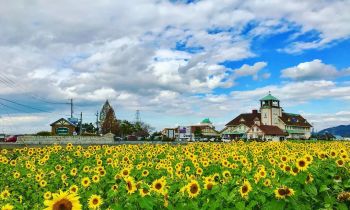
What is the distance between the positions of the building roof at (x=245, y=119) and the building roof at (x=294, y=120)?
778 cm

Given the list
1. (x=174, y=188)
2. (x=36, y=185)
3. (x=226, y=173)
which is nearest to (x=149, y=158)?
(x=36, y=185)

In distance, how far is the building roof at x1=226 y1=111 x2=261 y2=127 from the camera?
122 m

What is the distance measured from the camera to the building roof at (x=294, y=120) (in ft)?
408

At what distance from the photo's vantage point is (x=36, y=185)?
8406 millimetres

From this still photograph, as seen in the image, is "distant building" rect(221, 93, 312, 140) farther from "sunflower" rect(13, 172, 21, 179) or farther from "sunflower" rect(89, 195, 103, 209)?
"sunflower" rect(89, 195, 103, 209)

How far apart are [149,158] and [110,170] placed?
2883mm

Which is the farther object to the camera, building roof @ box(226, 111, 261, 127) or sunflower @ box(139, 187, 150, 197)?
building roof @ box(226, 111, 261, 127)

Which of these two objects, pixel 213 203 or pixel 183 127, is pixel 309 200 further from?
pixel 183 127

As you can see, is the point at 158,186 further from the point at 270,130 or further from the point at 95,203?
the point at 270,130

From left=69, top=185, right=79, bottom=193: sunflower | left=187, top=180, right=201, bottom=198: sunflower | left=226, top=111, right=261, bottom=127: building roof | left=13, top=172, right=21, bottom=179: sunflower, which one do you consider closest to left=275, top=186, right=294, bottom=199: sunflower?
left=187, top=180, right=201, bottom=198: sunflower

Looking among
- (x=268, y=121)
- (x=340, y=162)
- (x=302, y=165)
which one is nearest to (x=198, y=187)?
(x=302, y=165)

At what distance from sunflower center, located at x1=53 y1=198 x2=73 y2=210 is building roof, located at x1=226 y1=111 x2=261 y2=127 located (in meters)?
119

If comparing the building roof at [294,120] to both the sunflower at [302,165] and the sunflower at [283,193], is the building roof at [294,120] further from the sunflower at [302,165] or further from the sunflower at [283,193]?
the sunflower at [283,193]

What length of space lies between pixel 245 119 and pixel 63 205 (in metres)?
123
